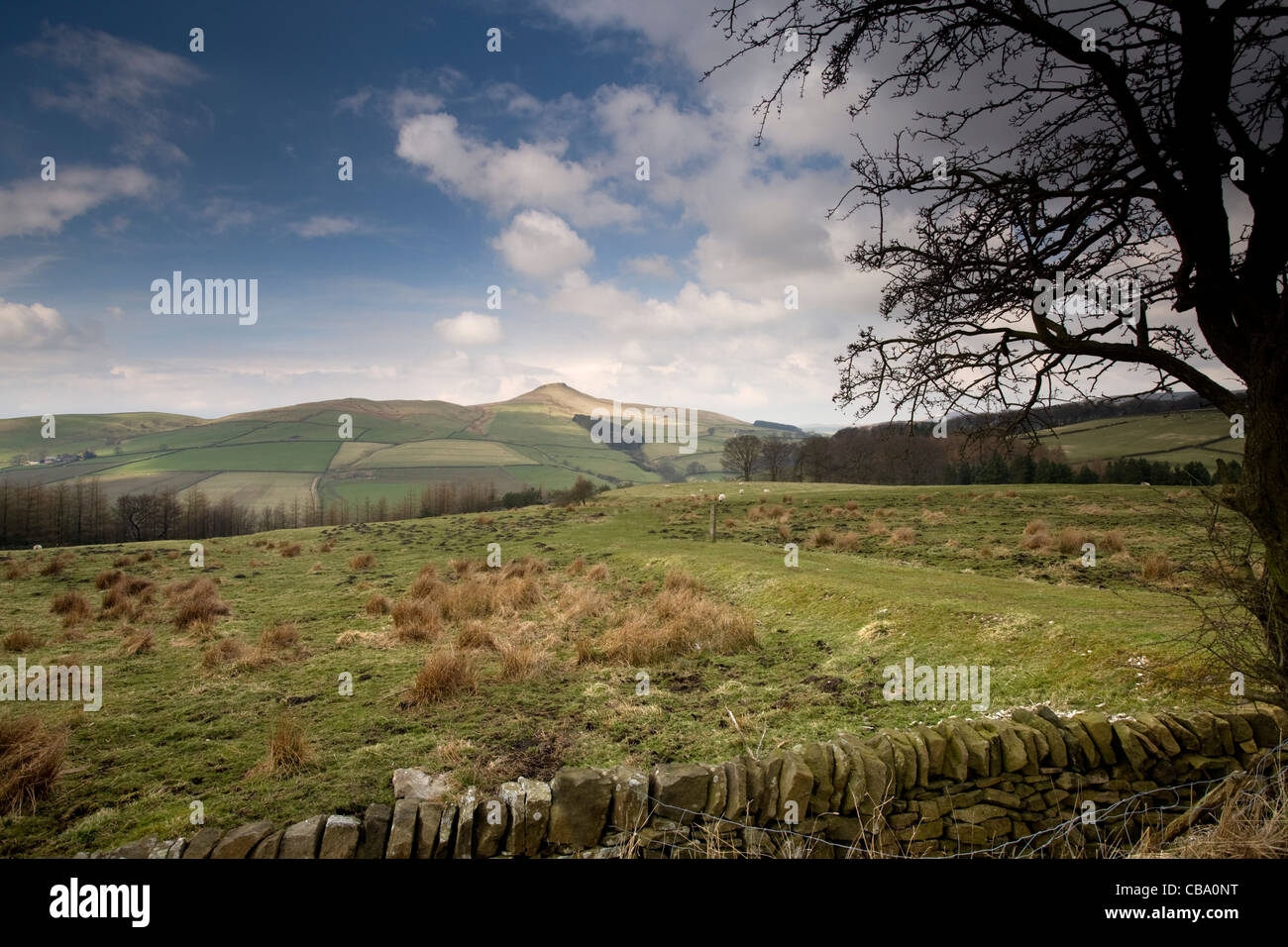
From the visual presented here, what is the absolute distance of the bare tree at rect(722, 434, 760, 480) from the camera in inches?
2790

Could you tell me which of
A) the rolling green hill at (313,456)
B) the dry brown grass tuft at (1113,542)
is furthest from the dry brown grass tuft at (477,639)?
the rolling green hill at (313,456)

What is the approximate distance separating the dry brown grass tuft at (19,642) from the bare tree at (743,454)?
64.0 metres

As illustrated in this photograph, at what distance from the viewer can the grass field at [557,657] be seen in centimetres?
637

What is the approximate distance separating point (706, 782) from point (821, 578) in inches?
402

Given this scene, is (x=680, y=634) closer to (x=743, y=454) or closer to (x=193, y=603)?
(x=193, y=603)

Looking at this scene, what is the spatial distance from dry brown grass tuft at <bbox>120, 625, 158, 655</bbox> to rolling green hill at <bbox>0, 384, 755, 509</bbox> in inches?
3691

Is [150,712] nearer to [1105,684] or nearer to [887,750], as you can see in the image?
[887,750]

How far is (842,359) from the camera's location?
5.45 metres

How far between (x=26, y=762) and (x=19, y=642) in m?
8.38

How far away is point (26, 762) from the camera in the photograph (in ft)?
19.2

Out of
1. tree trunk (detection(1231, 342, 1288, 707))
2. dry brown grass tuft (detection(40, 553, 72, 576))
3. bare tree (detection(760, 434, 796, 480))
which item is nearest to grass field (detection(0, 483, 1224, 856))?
dry brown grass tuft (detection(40, 553, 72, 576))

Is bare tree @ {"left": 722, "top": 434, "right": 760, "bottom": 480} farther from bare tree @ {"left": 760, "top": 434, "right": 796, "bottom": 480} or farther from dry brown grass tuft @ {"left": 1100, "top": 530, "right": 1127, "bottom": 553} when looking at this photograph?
dry brown grass tuft @ {"left": 1100, "top": 530, "right": 1127, "bottom": 553}

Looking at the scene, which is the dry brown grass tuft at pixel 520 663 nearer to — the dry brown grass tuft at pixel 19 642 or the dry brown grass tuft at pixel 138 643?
the dry brown grass tuft at pixel 138 643
